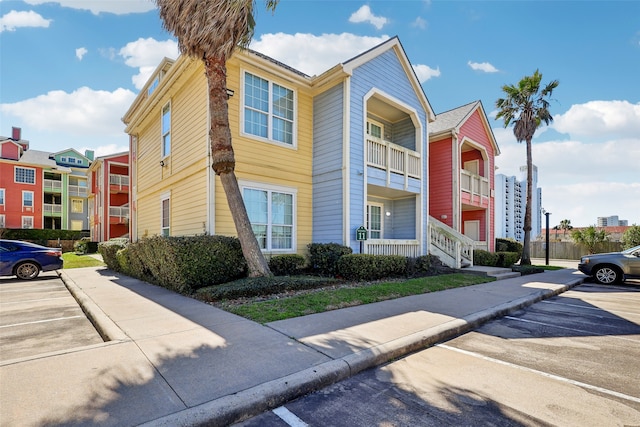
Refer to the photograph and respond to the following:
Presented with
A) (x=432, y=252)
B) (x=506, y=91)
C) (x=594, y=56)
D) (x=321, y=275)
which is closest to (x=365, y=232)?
(x=321, y=275)

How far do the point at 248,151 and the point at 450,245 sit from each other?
31.9 ft

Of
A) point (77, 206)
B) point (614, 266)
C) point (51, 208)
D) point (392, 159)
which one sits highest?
point (392, 159)

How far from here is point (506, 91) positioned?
1828 cm

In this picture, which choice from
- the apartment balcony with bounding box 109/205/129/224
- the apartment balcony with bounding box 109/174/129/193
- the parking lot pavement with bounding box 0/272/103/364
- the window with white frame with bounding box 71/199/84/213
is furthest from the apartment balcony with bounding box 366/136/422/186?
the window with white frame with bounding box 71/199/84/213

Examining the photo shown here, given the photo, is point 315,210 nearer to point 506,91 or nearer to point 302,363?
point 302,363

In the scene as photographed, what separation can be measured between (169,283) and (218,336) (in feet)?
15.4

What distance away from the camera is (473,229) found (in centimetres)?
1997

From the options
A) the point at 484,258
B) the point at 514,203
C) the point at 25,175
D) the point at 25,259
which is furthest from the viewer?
the point at 514,203

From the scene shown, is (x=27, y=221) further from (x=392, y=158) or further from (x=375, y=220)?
(x=392, y=158)

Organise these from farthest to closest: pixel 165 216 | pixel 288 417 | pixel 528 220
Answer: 1. pixel 528 220
2. pixel 165 216
3. pixel 288 417

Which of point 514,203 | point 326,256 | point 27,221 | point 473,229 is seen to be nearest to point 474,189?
point 473,229

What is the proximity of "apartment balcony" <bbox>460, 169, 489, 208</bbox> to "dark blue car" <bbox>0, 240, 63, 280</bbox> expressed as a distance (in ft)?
62.6

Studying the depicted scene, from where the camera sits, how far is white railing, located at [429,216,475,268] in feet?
45.4

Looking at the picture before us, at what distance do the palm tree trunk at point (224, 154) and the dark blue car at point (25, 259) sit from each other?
9.16 metres
